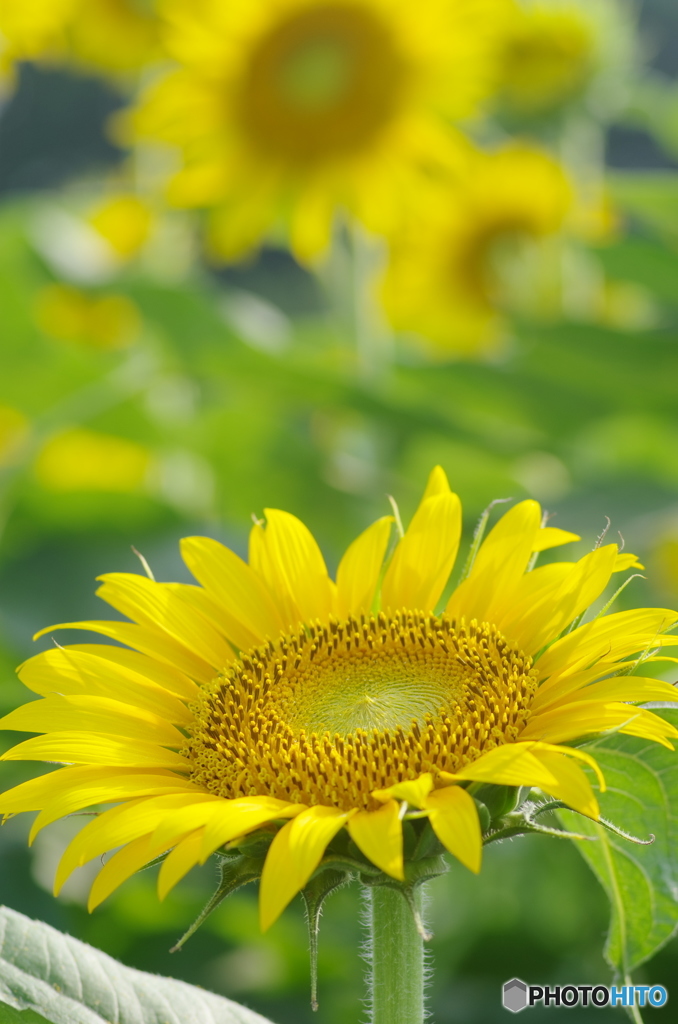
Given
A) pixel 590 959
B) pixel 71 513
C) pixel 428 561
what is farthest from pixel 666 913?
pixel 71 513

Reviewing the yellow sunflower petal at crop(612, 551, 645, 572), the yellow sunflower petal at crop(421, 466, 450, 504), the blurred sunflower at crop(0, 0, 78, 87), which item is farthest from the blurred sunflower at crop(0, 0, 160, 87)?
the yellow sunflower petal at crop(612, 551, 645, 572)

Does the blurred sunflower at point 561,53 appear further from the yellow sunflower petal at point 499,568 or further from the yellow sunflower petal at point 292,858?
the yellow sunflower petal at point 292,858

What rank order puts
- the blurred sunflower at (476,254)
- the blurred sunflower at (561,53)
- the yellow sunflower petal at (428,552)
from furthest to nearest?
the blurred sunflower at (476,254)
the blurred sunflower at (561,53)
the yellow sunflower petal at (428,552)

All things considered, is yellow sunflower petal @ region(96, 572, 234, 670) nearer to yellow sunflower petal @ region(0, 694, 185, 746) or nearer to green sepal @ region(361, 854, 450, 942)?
yellow sunflower petal @ region(0, 694, 185, 746)

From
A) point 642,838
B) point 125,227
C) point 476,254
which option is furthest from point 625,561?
point 125,227

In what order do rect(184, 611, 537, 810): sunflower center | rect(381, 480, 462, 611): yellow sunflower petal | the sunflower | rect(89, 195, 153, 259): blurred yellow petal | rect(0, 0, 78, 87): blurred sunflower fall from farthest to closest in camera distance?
rect(89, 195, 153, 259): blurred yellow petal < rect(0, 0, 78, 87): blurred sunflower < the sunflower < rect(381, 480, 462, 611): yellow sunflower petal < rect(184, 611, 537, 810): sunflower center

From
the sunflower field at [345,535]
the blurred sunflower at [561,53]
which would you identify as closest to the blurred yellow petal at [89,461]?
the sunflower field at [345,535]
